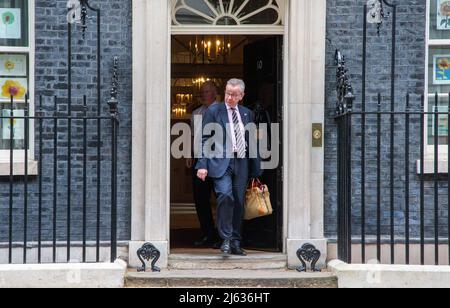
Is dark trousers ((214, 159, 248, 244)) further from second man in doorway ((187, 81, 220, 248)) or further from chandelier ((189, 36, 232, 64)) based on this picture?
chandelier ((189, 36, 232, 64))

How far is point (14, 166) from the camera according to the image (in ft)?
26.2

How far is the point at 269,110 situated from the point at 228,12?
1159 mm

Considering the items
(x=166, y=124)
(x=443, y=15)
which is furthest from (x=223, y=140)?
(x=443, y=15)

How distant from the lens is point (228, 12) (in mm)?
8539

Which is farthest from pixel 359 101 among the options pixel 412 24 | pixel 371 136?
pixel 412 24

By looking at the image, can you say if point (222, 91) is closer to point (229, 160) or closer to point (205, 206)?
point (205, 206)

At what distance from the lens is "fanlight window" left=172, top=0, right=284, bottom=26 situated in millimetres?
8484

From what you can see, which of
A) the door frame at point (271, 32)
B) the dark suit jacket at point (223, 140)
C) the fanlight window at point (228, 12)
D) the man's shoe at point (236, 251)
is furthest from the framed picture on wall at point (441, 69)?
the man's shoe at point (236, 251)

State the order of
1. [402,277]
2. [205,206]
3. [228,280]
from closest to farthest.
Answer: [402,277]
[228,280]
[205,206]

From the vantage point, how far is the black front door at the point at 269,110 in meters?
8.49

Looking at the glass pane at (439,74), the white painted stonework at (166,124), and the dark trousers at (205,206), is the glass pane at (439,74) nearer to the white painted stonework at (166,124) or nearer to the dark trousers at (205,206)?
the white painted stonework at (166,124)

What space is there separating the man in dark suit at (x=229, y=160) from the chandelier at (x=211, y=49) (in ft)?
13.6

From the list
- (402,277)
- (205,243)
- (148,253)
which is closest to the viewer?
(402,277)

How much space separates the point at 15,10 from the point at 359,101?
12.2 ft
